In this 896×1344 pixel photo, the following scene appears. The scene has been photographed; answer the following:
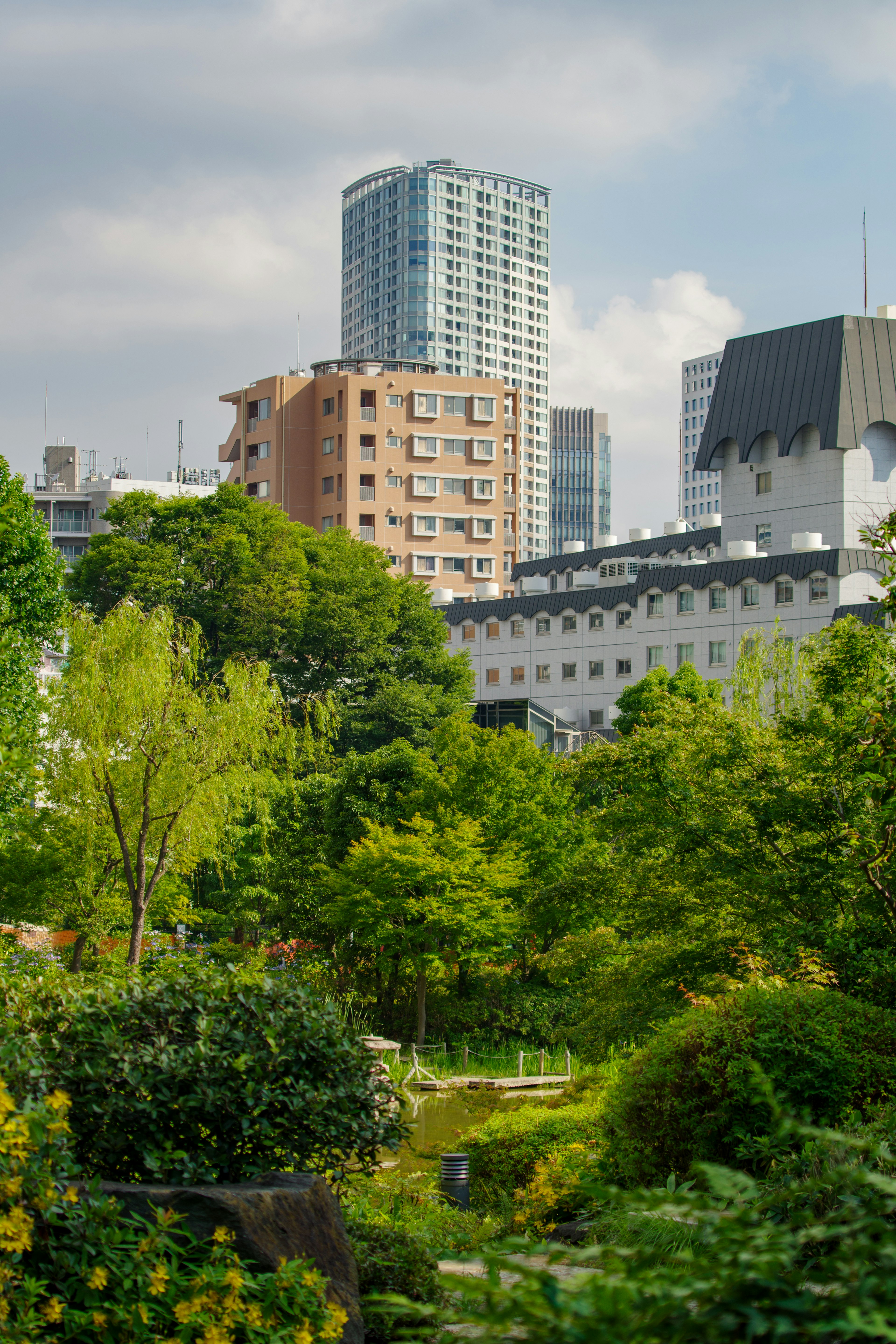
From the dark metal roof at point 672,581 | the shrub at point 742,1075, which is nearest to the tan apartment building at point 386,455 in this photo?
the dark metal roof at point 672,581

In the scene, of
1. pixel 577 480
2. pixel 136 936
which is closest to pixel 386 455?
pixel 136 936

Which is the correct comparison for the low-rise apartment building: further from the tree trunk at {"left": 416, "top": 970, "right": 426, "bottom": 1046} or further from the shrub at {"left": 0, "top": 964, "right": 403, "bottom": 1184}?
the shrub at {"left": 0, "top": 964, "right": 403, "bottom": 1184}

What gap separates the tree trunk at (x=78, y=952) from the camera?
90.7ft

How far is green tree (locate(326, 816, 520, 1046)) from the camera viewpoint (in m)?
28.4

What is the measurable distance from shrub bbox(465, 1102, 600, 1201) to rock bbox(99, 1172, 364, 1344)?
639cm

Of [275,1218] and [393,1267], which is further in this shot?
[393,1267]

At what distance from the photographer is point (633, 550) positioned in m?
82.8

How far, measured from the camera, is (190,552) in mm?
53188

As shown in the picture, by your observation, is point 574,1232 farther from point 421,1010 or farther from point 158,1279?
point 421,1010

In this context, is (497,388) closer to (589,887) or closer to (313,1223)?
(589,887)

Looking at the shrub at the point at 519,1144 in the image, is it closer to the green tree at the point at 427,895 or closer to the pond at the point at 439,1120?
the pond at the point at 439,1120

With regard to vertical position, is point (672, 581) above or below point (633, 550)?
below

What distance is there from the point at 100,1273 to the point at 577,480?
194136 mm

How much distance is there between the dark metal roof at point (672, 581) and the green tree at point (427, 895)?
27.6m
